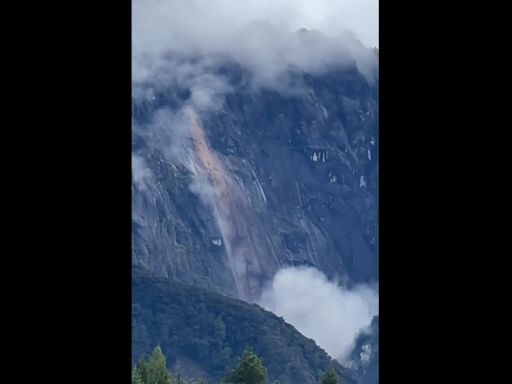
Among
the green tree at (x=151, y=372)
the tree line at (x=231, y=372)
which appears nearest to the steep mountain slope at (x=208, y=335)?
the tree line at (x=231, y=372)

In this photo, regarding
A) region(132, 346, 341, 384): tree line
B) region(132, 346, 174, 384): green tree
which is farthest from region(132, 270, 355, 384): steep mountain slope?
region(132, 346, 174, 384): green tree

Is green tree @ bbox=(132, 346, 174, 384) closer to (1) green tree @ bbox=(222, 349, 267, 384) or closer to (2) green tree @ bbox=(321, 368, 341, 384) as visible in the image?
(1) green tree @ bbox=(222, 349, 267, 384)

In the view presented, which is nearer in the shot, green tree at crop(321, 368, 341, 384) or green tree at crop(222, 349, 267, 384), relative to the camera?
green tree at crop(321, 368, 341, 384)

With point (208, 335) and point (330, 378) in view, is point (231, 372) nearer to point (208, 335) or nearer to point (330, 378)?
point (208, 335)
